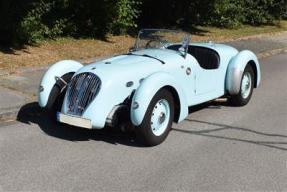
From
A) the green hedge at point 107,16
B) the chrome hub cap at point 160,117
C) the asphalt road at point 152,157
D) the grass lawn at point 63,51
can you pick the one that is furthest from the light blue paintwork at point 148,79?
the green hedge at point 107,16

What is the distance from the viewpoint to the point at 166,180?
5.46 metres

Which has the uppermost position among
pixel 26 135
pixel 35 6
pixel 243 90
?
pixel 35 6

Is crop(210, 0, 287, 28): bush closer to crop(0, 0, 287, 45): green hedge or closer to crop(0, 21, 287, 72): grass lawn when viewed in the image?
crop(0, 0, 287, 45): green hedge

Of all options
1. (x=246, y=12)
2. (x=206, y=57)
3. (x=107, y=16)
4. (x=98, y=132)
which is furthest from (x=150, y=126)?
(x=246, y=12)

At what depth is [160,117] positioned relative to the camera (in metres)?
6.55

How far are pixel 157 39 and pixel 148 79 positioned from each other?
184 centimetres

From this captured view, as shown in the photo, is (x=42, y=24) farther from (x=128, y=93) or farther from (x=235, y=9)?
(x=235, y=9)

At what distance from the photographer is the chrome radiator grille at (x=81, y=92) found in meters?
6.44

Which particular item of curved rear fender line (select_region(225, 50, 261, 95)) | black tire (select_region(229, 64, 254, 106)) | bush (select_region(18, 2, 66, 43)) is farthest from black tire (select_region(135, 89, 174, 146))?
bush (select_region(18, 2, 66, 43))

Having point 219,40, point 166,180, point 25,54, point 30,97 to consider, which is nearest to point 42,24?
point 25,54

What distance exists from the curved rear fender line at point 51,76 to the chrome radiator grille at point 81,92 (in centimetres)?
47

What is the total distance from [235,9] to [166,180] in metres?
16.2

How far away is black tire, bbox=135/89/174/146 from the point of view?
20.6ft

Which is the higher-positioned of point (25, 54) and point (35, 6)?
point (35, 6)
